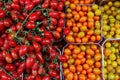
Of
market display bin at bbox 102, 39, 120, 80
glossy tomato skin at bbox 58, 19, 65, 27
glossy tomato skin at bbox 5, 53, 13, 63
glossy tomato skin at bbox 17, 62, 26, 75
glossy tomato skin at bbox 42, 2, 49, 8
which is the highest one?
glossy tomato skin at bbox 42, 2, 49, 8

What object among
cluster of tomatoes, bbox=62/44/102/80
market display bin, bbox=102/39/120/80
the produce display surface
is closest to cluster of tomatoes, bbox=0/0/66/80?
the produce display surface

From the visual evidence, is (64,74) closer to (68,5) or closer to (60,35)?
(60,35)

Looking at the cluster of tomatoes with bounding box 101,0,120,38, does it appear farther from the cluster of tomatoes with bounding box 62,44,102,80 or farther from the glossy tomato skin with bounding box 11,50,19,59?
the glossy tomato skin with bounding box 11,50,19,59

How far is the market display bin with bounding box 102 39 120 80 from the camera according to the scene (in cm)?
253

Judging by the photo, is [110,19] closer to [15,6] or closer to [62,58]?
[62,58]

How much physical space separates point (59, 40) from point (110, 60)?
548 mm

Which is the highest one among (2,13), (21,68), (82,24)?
(2,13)

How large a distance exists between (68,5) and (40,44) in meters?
0.63

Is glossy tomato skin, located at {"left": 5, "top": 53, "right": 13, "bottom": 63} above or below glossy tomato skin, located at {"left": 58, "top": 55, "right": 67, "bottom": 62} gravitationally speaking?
above

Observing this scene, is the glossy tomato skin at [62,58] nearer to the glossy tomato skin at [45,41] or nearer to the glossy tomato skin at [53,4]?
the glossy tomato skin at [45,41]

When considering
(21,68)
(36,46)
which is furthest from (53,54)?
(21,68)

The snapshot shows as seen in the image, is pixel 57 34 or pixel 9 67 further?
pixel 57 34

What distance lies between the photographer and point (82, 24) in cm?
262

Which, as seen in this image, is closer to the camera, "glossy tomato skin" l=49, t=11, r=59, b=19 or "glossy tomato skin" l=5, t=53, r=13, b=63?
"glossy tomato skin" l=5, t=53, r=13, b=63
